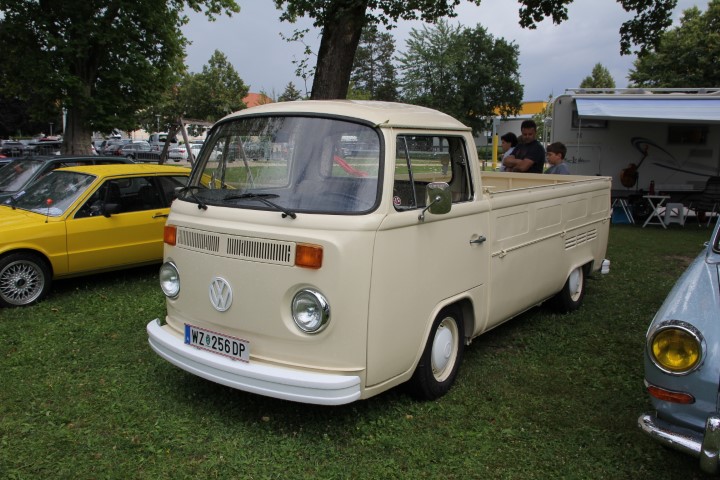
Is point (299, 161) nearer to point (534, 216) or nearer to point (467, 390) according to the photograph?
point (467, 390)

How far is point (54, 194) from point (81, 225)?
73cm

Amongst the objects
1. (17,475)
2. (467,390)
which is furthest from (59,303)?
(467,390)

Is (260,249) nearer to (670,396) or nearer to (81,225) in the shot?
(670,396)

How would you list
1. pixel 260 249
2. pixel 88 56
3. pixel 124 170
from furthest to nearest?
pixel 88 56, pixel 124 170, pixel 260 249

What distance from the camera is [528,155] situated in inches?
315

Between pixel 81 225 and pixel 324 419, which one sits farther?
pixel 81 225

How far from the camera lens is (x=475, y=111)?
5888cm

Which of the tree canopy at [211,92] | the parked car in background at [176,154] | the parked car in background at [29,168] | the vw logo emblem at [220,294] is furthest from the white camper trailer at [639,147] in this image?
the tree canopy at [211,92]

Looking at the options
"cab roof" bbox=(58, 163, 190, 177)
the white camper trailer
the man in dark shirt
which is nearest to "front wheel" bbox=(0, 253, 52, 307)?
"cab roof" bbox=(58, 163, 190, 177)

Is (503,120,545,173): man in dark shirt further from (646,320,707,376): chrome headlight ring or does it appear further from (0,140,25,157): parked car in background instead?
(0,140,25,157): parked car in background

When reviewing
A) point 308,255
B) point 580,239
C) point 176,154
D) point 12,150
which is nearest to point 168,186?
point 308,255

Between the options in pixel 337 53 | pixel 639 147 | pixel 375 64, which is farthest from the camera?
pixel 375 64

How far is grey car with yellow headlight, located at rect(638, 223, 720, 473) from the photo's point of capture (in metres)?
2.67

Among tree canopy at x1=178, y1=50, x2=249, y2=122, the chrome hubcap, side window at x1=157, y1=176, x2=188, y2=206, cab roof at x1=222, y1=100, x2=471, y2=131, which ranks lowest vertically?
the chrome hubcap
